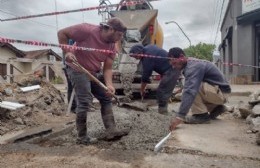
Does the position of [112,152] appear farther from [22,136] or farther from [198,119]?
[198,119]

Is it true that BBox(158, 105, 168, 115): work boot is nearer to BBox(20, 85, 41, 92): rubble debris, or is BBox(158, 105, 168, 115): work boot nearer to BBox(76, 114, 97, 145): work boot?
BBox(76, 114, 97, 145): work boot

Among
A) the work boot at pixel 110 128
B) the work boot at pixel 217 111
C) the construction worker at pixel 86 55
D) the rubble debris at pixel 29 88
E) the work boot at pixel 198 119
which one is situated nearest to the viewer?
the construction worker at pixel 86 55

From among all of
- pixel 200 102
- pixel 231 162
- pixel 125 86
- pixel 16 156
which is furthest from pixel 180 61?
pixel 125 86

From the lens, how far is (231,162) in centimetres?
347

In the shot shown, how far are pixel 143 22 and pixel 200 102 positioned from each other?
234 inches

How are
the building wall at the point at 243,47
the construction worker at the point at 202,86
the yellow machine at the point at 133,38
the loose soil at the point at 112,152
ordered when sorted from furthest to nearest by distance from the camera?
the building wall at the point at 243,47 → the yellow machine at the point at 133,38 → the construction worker at the point at 202,86 → the loose soil at the point at 112,152

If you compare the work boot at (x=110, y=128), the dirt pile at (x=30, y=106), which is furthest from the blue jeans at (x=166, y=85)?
the work boot at (x=110, y=128)

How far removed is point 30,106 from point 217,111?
344 cm

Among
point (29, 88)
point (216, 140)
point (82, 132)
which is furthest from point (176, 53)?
point (29, 88)

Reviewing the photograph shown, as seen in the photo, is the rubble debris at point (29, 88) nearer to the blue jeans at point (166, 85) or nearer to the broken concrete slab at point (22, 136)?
the broken concrete slab at point (22, 136)

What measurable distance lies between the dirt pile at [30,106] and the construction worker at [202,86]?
2.55 m

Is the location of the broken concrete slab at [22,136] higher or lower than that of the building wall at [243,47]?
lower

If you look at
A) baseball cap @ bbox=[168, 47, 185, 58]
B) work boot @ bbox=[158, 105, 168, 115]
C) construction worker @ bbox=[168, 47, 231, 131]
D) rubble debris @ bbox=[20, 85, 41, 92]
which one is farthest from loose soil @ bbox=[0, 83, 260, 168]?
rubble debris @ bbox=[20, 85, 41, 92]

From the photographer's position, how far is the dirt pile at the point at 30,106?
19.6 ft
